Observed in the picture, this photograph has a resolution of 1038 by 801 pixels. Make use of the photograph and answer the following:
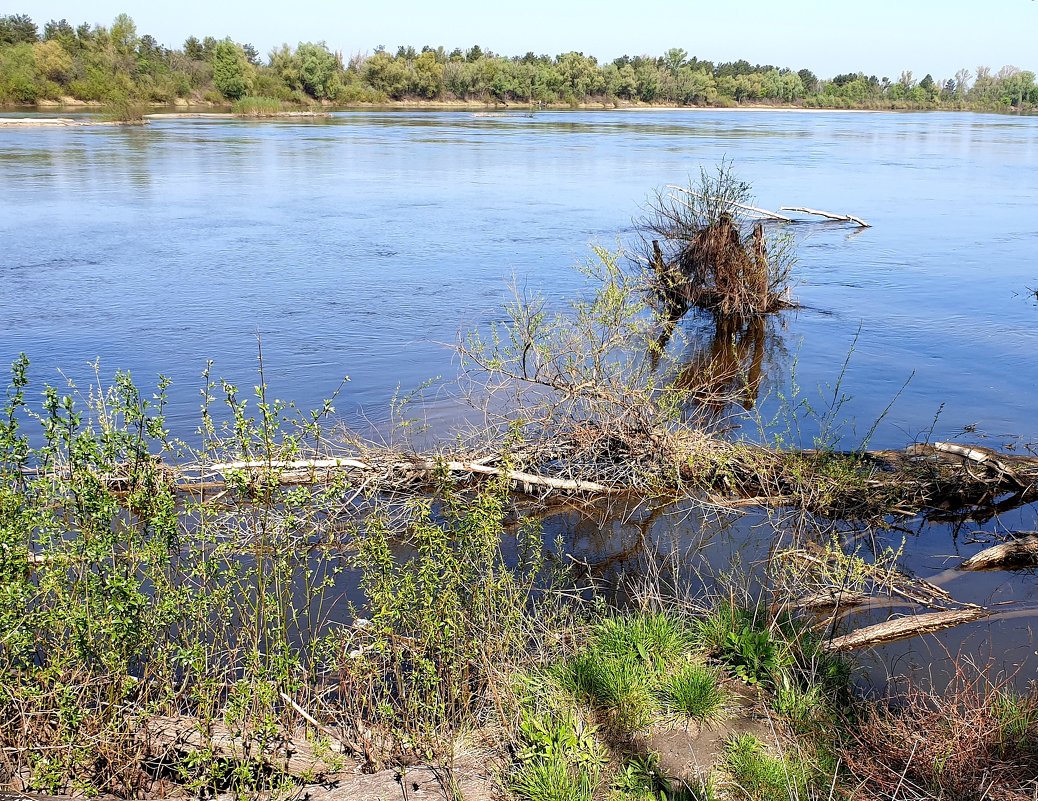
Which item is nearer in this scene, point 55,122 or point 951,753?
point 951,753

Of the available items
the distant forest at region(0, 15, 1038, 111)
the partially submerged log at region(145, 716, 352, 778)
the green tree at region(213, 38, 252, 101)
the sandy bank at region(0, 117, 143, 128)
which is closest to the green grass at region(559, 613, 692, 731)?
the partially submerged log at region(145, 716, 352, 778)

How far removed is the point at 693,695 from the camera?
472 cm

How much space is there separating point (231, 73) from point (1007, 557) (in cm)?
8921

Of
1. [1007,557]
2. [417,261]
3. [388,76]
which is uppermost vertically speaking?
[388,76]

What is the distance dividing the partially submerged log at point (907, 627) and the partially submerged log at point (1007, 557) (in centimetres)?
82

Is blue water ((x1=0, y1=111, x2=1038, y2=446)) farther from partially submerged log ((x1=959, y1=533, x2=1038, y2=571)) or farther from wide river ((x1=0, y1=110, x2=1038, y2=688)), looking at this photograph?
partially submerged log ((x1=959, y1=533, x2=1038, y2=571))

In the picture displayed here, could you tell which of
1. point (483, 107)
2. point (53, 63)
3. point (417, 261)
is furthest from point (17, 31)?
point (417, 261)

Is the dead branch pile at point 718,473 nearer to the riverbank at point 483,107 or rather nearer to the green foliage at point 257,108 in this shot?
the riverbank at point 483,107

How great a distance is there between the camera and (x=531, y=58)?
11706 cm

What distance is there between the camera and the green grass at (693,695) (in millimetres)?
4711

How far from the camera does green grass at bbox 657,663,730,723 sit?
15.5ft

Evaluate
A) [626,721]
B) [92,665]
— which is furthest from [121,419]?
[626,721]

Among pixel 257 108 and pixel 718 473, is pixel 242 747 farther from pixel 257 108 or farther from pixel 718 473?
pixel 257 108

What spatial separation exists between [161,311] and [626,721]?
13.0 m
